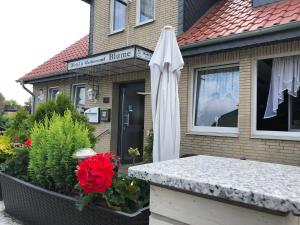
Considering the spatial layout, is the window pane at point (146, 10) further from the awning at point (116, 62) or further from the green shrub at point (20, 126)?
the green shrub at point (20, 126)

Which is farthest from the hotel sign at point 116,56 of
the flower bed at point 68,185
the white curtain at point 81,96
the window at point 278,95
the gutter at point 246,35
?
the flower bed at point 68,185

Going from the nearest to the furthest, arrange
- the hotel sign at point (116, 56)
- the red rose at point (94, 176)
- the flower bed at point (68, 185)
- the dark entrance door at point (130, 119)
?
the red rose at point (94, 176), the flower bed at point (68, 185), the hotel sign at point (116, 56), the dark entrance door at point (130, 119)

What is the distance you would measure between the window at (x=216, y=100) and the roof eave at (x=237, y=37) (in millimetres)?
652

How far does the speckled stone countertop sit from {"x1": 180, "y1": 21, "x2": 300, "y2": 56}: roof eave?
400 cm

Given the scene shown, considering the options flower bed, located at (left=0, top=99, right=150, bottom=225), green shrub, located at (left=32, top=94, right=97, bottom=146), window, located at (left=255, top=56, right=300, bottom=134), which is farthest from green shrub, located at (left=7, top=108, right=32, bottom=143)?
window, located at (left=255, top=56, right=300, bottom=134)

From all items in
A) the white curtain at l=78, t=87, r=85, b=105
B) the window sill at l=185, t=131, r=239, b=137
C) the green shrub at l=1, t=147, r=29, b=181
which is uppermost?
the white curtain at l=78, t=87, r=85, b=105

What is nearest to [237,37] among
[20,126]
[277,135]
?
[277,135]

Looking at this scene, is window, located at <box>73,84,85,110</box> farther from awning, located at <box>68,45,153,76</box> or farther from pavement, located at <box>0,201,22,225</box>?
pavement, located at <box>0,201,22,225</box>

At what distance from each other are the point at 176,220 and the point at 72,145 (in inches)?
96.5

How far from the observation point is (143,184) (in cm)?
325

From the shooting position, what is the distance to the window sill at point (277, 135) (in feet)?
17.4

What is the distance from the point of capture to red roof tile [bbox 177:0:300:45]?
5599 millimetres

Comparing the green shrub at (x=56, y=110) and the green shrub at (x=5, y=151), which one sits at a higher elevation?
the green shrub at (x=56, y=110)

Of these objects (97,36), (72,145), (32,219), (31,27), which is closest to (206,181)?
(72,145)
